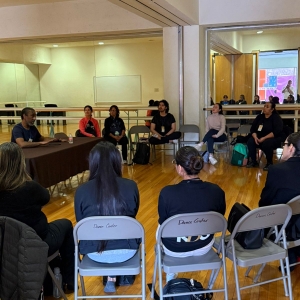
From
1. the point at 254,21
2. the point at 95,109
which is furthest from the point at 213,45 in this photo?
the point at 95,109

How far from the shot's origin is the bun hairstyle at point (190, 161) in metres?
2.32

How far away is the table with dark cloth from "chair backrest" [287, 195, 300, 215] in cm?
280

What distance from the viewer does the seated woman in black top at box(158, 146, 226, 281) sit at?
2.26m

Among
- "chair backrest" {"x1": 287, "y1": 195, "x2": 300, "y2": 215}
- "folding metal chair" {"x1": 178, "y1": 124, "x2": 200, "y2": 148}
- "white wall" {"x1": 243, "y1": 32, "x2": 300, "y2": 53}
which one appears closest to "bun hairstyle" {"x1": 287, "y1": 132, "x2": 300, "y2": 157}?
"chair backrest" {"x1": 287, "y1": 195, "x2": 300, "y2": 215}

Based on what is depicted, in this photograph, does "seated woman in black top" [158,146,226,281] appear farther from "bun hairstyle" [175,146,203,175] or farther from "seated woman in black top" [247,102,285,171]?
"seated woman in black top" [247,102,285,171]

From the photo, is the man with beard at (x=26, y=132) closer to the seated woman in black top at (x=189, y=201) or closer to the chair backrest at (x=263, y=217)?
the seated woman in black top at (x=189, y=201)

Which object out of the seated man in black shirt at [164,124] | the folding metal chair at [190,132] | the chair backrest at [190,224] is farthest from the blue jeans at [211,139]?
the chair backrest at [190,224]

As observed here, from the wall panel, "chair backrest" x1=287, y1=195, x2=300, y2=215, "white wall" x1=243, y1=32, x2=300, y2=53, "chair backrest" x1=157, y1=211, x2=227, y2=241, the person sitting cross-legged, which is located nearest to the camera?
"chair backrest" x1=157, y1=211, x2=227, y2=241

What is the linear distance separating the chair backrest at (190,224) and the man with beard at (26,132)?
322 centimetres

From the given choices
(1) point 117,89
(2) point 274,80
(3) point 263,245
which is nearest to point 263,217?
(3) point 263,245

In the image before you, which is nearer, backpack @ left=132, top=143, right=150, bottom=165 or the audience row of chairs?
the audience row of chairs

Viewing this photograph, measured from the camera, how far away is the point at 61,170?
4809 mm

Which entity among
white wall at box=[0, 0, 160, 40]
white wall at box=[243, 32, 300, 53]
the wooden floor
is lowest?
the wooden floor

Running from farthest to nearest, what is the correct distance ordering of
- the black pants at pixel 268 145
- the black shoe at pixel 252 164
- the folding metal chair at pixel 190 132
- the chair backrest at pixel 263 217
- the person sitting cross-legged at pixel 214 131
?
the folding metal chair at pixel 190 132, the person sitting cross-legged at pixel 214 131, the black shoe at pixel 252 164, the black pants at pixel 268 145, the chair backrest at pixel 263 217
